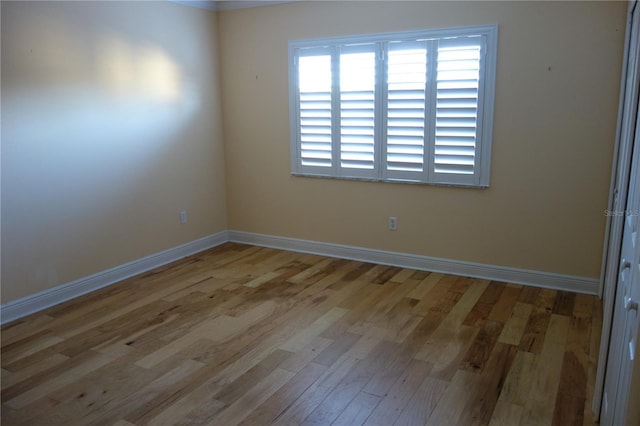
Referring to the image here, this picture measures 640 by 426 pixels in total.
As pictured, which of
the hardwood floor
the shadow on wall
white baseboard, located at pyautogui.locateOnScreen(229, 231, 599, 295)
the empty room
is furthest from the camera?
white baseboard, located at pyautogui.locateOnScreen(229, 231, 599, 295)

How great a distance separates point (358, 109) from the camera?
4.43 meters

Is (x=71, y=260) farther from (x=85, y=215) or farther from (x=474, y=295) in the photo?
(x=474, y=295)

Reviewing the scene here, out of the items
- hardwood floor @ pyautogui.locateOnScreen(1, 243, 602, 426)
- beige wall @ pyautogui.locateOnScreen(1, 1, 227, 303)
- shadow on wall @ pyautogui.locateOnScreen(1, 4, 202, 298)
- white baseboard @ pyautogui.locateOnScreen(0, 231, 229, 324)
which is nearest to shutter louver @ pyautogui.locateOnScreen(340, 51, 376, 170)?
hardwood floor @ pyautogui.locateOnScreen(1, 243, 602, 426)

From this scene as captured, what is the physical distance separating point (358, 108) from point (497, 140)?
1.24 m

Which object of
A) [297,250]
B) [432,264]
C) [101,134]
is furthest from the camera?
[297,250]

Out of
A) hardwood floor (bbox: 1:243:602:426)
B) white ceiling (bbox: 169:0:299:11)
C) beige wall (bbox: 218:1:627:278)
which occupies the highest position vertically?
white ceiling (bbox: 169:0:299:11)

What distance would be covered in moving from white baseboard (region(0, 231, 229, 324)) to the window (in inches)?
51.9

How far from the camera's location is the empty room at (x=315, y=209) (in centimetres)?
261

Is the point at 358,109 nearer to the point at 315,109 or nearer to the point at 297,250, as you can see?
the point at 315,109

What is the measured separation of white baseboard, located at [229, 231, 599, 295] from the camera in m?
3.89

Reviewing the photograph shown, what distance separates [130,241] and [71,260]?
22.6 inches

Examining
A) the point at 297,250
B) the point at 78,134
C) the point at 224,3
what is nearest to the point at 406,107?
the point at 297,250

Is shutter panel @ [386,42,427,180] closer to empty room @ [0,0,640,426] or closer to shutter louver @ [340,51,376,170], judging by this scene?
empty room @ [0,0,640,426]

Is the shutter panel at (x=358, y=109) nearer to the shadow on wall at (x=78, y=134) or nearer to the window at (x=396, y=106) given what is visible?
the window at (x=396, y=106)
